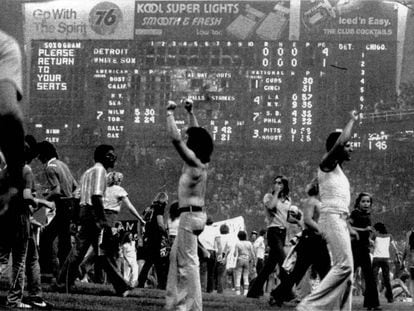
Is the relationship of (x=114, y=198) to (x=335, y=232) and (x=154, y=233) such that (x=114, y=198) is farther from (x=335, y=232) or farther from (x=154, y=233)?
(x=335, y=232)

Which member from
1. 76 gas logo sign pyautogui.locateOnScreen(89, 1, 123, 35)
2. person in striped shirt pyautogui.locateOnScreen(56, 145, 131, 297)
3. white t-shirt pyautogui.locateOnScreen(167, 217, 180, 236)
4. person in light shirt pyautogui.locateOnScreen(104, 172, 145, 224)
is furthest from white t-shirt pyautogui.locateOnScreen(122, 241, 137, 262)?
76 gas logo sign pyautogui.locateOnScreen(89, 1, 123, 35)

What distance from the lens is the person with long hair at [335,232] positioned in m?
7.07

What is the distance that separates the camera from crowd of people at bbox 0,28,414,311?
9.41ft

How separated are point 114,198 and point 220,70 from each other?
30056mm

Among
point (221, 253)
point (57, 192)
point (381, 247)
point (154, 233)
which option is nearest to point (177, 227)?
point (57, 192)

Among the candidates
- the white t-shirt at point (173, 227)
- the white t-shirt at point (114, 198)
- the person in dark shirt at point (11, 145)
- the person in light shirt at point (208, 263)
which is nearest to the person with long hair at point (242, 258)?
the person in light shirt at point (208, 263)

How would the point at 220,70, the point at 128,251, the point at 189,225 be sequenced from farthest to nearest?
the point at 220,70, the point at 128,251, the point at 189,225

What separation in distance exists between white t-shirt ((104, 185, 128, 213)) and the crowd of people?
0.05 feet

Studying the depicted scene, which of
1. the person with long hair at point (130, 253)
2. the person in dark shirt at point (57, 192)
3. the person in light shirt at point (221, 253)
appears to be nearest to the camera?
the person in dark shirt at point (57, 192)

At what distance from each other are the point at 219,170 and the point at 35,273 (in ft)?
112

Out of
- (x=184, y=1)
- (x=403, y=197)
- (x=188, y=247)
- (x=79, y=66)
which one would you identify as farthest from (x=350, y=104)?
(x=188, y=247)

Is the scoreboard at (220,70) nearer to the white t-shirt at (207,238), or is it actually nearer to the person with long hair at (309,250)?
the white t-shirt at (207,238)

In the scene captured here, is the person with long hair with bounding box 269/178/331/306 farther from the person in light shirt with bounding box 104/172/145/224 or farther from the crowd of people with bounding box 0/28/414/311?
the person in light shirt with bounding box 104/172/145/224

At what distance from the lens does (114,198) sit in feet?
35.1
